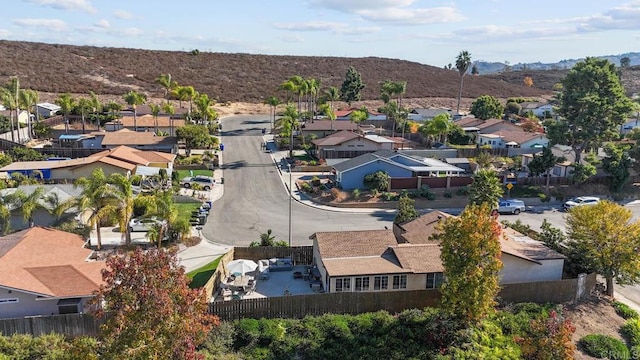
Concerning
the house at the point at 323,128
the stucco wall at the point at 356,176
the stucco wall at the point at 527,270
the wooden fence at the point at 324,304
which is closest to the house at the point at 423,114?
the house at the point at 323,128

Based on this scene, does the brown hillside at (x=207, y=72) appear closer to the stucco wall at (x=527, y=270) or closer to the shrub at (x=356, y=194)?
the shrub at (x=356, y=194)

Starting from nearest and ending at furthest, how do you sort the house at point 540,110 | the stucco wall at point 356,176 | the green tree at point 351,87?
the stucco wall at point 356,176
the house at point 540,110
the green tree at point 351,87

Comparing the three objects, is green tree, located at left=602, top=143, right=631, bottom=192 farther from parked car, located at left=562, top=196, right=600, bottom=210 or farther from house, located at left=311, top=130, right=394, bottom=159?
house, located at left=311, top=130, right=394, bottom=159

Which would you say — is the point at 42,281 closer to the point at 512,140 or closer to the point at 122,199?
the point at 122,199

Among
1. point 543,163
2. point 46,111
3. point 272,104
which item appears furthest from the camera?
point 272,104

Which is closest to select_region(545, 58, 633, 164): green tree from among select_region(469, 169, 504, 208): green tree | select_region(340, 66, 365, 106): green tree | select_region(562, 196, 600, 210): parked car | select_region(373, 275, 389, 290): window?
select_region(562, 196, 600, 210): parked car

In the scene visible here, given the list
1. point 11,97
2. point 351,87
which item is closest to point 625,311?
point 11,97

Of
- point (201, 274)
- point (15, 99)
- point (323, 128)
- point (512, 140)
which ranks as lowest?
point (201, 274)
